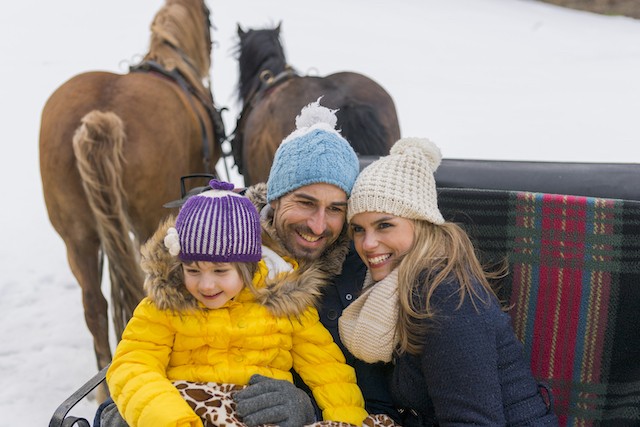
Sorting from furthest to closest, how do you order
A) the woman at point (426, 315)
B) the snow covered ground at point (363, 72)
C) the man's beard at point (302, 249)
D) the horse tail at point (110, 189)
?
the snow covered ground at point (363, 72) → the horse tail at point (110, 189) → the man's beard at point (302, 249) → the woman at point (426, 315)

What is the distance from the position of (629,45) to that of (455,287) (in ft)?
40.1

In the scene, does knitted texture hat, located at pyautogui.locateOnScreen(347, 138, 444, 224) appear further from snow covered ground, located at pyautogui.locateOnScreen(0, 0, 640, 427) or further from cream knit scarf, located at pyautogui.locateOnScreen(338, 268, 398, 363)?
snow covered ground, located at pyautogui.locateOnScreen(0, 0, 640, 427)

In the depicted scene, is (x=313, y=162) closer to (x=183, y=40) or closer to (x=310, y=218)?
(x=310, y=218)

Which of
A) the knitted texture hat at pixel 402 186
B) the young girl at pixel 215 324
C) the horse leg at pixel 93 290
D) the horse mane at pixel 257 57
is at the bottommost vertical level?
the horse leg at pixel 93 290

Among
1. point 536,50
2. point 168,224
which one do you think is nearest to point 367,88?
point 168,224

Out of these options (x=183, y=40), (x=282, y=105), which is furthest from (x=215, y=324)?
(x=183, y=40)

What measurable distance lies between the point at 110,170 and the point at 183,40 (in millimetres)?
1605

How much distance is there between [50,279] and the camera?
447cm

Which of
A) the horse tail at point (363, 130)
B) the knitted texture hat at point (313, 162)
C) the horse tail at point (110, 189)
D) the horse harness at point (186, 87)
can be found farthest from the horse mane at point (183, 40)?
the knitted texture hat at point (313, 162)

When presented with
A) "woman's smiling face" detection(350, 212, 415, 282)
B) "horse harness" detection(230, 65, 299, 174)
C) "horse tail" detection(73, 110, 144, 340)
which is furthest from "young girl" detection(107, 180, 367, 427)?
"horse harness" detection(230, 65, 299, 174)

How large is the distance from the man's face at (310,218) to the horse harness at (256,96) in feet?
6.04

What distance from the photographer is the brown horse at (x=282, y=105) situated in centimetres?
299

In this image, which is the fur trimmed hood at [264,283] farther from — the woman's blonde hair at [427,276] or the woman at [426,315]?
the woman's blonde hair at [427,276]

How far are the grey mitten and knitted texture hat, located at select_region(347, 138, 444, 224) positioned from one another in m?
0.50
